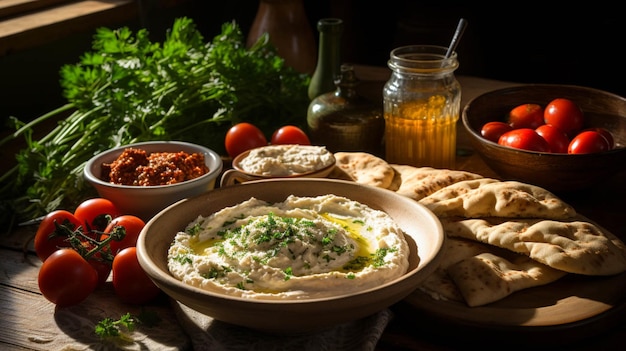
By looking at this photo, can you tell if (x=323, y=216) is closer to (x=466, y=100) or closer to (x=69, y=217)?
(x=69, y=217)

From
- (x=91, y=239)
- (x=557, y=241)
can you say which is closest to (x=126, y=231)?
(x=91, y=239)

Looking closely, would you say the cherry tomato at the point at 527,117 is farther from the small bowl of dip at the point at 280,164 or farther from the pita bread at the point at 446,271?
the pita bread at the point at 446,271

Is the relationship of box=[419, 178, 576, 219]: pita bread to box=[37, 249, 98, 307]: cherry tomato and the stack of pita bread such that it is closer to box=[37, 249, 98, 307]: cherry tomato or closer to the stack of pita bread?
the stack of pita bread

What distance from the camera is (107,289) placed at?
2457 mm

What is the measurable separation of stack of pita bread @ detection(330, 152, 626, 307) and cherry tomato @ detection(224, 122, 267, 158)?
0.90 meters

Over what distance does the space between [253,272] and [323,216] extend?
0.46m

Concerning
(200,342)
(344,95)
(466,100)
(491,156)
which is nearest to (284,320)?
(200,342)

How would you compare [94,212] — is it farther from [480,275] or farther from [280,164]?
[480,275]

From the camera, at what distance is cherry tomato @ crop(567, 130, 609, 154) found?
9.34ft

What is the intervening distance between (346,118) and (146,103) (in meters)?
0.97

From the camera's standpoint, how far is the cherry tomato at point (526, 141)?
2889 mm

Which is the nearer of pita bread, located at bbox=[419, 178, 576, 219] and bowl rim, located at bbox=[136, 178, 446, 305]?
bowl rim, located at bbox=[136, 178, 446, 305]

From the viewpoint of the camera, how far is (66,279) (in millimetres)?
2273

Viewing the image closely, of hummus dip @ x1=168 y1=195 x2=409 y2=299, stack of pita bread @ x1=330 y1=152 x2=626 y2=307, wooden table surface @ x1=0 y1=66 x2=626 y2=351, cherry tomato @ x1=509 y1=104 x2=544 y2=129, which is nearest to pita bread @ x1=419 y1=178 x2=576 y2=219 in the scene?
stack of pita bread @ x1=330 y1=152 x2=626 y2=307
